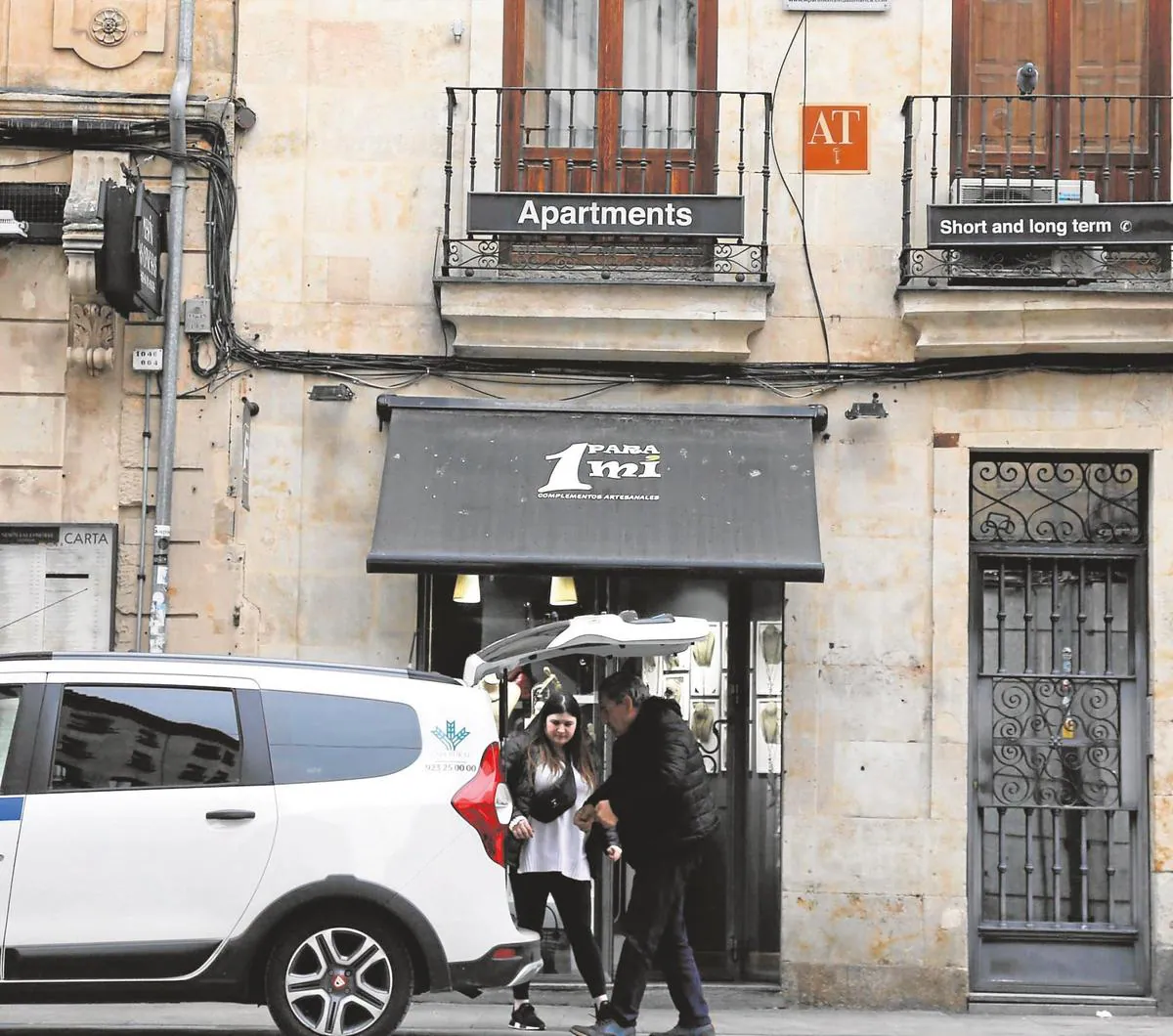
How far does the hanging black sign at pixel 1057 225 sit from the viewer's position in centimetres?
1116

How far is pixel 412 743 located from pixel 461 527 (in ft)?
8.51

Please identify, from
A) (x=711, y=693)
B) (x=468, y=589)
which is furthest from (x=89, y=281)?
(x=711, y=693)

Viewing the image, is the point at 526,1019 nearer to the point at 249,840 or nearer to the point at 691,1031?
the point at 691,1031

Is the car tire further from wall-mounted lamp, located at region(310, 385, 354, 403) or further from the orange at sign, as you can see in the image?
the orange at sign

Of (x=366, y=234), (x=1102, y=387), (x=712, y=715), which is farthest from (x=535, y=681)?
(x=1102, y=387)

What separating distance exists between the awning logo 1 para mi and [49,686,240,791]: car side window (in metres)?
3.26

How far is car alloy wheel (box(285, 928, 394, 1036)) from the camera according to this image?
8211 millimetres

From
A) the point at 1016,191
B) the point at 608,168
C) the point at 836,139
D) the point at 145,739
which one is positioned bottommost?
the point at 145,739

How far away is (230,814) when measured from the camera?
813 cm

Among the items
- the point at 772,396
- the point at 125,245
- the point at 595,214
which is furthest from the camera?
the point at 772,396

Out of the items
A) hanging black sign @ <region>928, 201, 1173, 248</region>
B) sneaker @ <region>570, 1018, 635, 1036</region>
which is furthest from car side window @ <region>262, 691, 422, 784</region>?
hanging black sign @ <region>928, 201, 1173, 248</region>

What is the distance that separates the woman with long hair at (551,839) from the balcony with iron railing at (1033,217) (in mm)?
3681

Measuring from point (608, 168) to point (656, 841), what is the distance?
4.89m

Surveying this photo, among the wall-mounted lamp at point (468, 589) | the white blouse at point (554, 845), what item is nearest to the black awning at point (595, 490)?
the wall-mounted lamp at point (468, 589)
